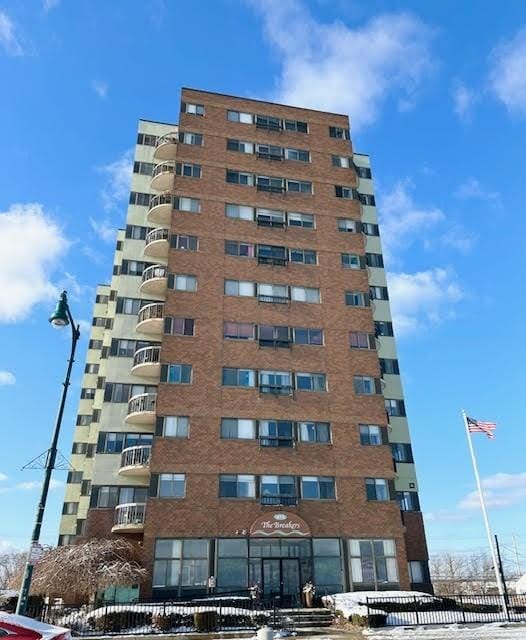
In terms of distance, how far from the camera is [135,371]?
123ft

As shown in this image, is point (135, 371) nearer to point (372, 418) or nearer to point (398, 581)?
point (372, 418)

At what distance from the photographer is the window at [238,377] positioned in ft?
117

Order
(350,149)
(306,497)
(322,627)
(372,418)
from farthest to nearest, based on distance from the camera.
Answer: (350,149) < (372,418) < (306,497) < (322,627)

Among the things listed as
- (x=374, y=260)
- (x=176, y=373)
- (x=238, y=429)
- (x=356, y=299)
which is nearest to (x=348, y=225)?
(x=374, y=260)

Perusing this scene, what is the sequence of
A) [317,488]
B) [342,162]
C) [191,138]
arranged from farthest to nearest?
[342,162], [191,138], [317,488]

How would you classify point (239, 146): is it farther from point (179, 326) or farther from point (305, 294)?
point (179, 326)

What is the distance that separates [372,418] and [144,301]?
18528mm

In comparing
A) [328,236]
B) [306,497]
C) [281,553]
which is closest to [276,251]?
[328,236]

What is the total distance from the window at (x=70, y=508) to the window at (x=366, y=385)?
24445 mm

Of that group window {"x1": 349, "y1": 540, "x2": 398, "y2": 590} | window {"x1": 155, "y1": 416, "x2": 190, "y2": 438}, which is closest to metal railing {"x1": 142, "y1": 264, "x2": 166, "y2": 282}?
window {"x1": 155, "y1": 416, "x2": 190, "y2": 438}

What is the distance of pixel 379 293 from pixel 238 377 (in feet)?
55.1

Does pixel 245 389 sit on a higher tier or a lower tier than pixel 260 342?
lower

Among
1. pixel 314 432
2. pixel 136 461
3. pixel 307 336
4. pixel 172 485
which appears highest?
pixel 307 336

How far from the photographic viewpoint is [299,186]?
44.3 meters
